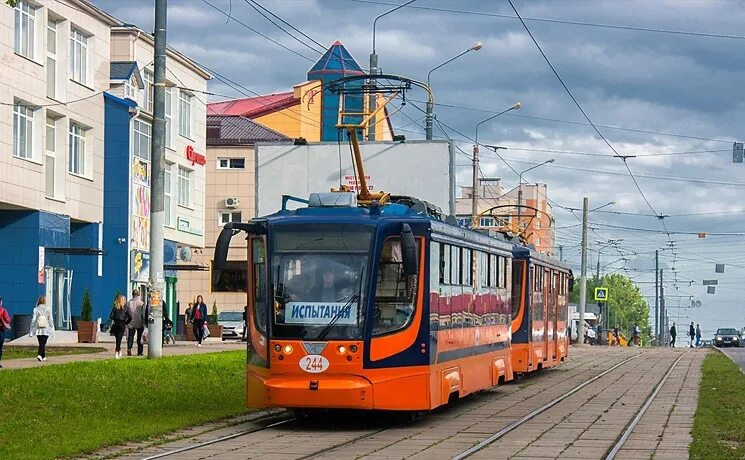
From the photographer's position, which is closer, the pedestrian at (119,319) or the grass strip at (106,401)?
the grass strip at (106,401)

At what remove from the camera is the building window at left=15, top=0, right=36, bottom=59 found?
45.7m

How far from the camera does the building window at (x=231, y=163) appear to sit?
83.6 meters

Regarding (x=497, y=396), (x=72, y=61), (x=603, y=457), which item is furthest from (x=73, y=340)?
(x=603, y=457)

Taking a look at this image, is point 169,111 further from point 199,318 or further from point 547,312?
point 547,312

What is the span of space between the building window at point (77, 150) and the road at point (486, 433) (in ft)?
92.0

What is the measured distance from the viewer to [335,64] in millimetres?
86812

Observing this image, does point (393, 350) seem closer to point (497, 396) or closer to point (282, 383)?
point (282, 383)

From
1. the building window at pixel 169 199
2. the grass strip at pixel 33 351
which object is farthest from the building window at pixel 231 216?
the grass strip at pixel 33 351

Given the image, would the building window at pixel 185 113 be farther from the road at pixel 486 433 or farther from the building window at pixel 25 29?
the road at pixel 486 433

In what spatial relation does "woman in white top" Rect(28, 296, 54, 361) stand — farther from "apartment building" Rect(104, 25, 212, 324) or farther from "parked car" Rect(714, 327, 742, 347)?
"parked car" Rect(714, 327, 742, 347)

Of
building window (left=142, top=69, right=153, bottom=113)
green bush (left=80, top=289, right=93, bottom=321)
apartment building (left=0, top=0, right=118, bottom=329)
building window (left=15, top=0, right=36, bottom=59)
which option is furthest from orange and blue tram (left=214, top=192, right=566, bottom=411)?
building window (left=142, top=69, right=153, bottom=113)

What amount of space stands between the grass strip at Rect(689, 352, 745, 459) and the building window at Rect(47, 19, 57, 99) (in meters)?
25.2

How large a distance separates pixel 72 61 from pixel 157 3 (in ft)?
70.1

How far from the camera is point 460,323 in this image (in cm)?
2108
